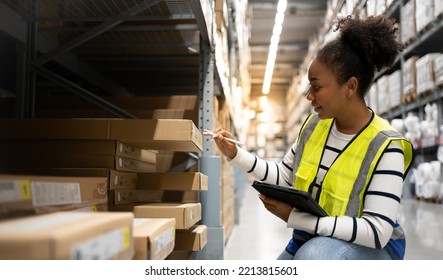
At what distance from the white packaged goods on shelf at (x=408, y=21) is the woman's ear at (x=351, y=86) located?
13.3 ft

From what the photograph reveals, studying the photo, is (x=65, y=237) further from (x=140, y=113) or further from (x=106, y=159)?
(x=140, y=113)

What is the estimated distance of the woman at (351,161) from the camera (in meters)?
1.17

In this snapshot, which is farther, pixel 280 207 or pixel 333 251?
pixel 280 207

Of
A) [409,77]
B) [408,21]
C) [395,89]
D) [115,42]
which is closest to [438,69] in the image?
[409,77]

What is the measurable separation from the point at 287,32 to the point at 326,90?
605cm

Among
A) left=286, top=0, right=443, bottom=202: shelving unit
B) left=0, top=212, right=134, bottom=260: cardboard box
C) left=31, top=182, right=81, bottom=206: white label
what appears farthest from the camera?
left=286, top=0, right=443, bottom=202: shelving unit

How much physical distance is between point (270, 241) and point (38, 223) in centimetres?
239

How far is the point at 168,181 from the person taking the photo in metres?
1.81

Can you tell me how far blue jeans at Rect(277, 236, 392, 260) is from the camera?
1138mm

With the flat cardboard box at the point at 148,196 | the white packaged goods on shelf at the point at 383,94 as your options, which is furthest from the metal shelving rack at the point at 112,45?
the white packaged goods on shelf at the point at 383,94

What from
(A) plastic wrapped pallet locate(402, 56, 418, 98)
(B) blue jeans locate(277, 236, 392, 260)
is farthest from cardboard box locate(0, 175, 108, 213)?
(A) plastic wrapped pallet locate(402, 56, 418, 98)

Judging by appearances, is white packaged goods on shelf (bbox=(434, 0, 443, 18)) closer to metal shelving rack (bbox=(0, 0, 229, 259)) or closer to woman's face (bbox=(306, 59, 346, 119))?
metal shelving rack (bbox=(0, 0, 229, 259))

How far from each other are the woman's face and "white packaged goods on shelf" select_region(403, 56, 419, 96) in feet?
13.3
